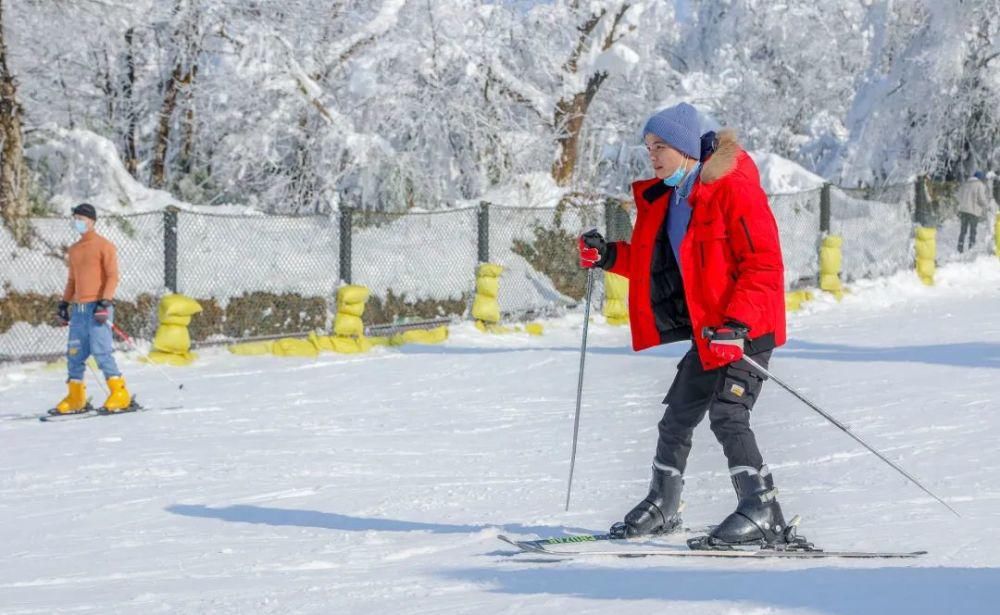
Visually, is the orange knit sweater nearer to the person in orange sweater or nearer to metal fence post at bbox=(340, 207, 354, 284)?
the person in orange sweater

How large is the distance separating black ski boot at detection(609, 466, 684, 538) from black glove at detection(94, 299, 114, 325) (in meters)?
5.84

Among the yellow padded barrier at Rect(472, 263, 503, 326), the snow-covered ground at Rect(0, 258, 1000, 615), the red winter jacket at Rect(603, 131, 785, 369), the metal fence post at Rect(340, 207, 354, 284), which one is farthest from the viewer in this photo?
the yellow padded barrier at Rect(472, 263, 503, 326)

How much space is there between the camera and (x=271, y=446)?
909cm

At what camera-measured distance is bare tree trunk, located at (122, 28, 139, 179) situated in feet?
68.2

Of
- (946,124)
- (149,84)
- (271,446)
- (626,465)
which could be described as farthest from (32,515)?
(946,124)

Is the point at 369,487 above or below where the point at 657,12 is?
below

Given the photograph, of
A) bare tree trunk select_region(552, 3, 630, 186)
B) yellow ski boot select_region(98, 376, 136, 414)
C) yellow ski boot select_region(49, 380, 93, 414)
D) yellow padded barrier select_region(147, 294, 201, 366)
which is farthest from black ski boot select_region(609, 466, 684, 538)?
bare tree trunk select_region(552, 3, 630, 186)

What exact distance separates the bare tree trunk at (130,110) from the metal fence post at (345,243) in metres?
6.25

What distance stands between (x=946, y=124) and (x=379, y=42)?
37.1ft

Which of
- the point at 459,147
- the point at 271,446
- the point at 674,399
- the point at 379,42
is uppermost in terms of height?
the point at 379,42

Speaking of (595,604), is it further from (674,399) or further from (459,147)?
(459,147)

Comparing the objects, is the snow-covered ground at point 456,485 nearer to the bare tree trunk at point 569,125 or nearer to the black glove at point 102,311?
the black glove at point 102,311

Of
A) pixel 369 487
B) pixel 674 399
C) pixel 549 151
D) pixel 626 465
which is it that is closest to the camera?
pixel 674 399

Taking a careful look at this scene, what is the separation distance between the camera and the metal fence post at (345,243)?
1588 centimetres
